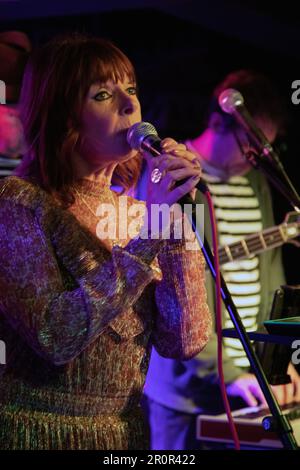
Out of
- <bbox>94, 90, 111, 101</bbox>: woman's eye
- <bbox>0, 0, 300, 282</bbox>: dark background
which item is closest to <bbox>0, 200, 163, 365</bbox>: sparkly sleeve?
<bbox>94, 90, 111, 101</bbox>: woman's eye

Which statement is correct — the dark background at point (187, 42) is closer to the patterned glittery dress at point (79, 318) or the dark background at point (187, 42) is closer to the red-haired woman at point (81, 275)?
the red-haired woman at point (81, 275)

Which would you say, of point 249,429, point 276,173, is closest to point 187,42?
point 276,173

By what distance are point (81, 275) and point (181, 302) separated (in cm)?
22

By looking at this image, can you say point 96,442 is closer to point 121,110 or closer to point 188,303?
point 188,303

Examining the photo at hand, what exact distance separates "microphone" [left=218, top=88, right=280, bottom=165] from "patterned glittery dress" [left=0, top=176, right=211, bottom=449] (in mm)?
566

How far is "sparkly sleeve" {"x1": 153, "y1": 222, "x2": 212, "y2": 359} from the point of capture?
1.34 meters

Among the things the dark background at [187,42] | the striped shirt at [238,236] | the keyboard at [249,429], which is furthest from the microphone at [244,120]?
→ the dark background at [187,42]

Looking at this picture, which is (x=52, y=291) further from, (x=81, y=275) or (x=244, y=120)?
(x=244, y=120)

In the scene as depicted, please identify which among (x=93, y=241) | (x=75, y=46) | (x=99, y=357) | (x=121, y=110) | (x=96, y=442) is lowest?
(x=96, y=442)

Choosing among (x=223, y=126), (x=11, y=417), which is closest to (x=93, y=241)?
(x=11, y=417)

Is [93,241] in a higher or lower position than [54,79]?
lower

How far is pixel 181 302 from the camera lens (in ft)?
4.41

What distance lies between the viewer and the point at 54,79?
1.32 m

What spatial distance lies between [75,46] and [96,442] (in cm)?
77
